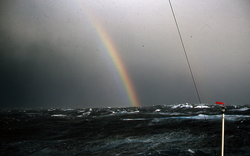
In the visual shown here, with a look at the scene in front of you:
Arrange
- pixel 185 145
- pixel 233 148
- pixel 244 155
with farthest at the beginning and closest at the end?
pixel 185 145, pixel 233 148, pixel 244 155

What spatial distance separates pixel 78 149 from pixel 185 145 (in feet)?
9.24

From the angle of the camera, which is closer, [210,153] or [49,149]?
[210,153]

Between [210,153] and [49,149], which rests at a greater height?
[49,149]

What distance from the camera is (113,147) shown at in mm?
5609

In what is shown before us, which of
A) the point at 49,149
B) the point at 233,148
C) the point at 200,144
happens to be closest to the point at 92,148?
the point at 49,149

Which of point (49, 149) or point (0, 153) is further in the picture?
point (49, 149)

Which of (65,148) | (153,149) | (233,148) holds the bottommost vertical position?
(233,148)

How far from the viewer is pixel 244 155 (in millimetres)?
4535

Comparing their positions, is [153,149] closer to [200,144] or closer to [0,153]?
[200,144]

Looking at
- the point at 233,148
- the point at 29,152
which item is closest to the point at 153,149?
the point at 233,148

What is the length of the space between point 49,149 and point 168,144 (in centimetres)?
323

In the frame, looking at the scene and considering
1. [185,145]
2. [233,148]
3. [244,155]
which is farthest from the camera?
[185,145]

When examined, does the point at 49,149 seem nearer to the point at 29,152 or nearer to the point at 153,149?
the point at 29,152

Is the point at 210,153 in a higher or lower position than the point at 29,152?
lower
